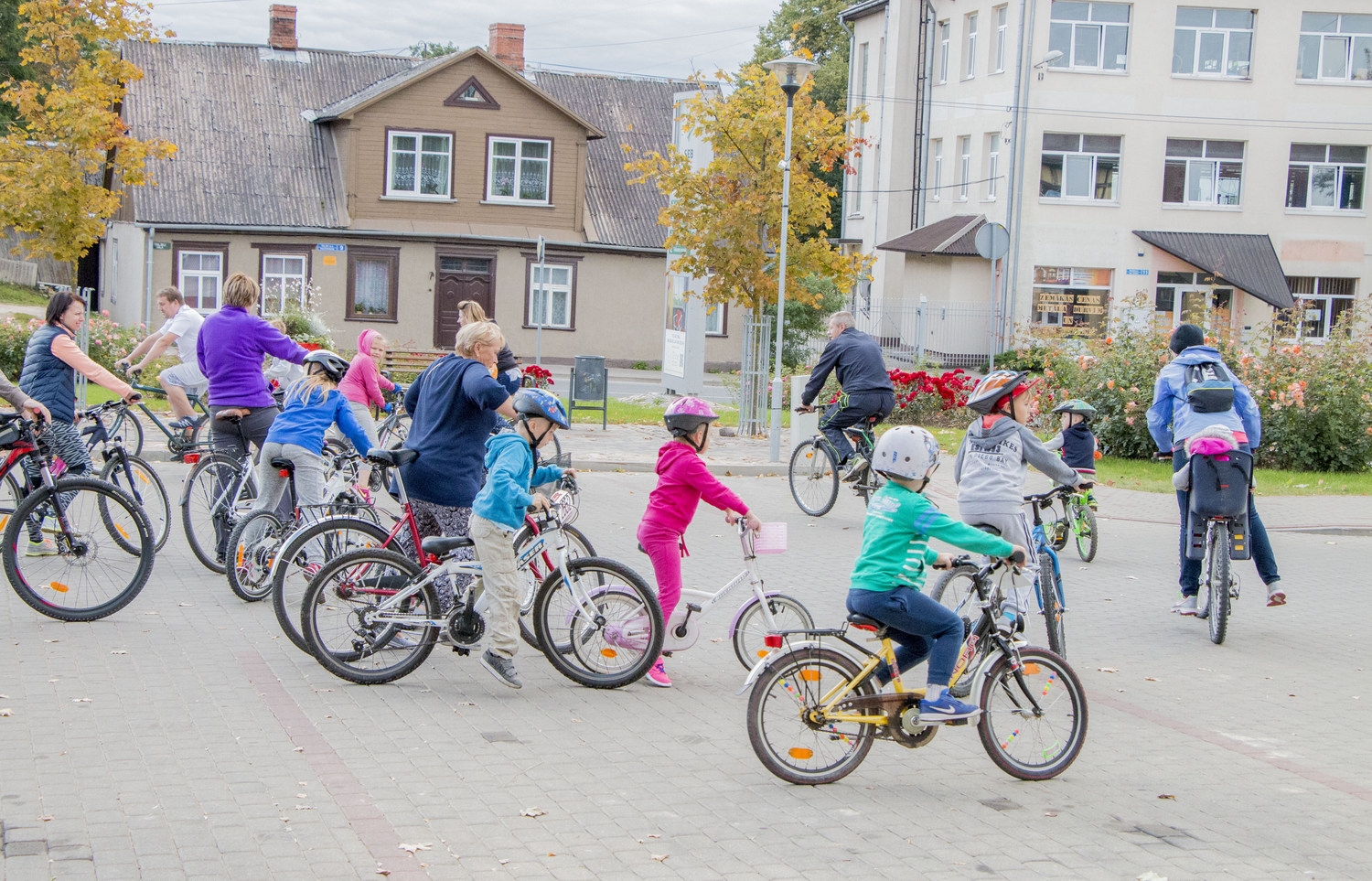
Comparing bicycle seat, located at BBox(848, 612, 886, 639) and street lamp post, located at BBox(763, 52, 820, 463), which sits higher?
street lamp post, located at BBox(763, 52, 820, 463)

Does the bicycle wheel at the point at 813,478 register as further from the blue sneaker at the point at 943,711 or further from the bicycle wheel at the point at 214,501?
the blue sneaker at the point at 943,711

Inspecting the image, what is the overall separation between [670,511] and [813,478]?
677 centimetres

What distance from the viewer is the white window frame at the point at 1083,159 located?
3806 centimetres

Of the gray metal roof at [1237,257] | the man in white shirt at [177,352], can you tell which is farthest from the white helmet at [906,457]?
the gray metal roof at [1237,257]

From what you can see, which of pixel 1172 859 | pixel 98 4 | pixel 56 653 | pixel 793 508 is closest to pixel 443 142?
pixel 98 4

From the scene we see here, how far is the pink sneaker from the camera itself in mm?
7473

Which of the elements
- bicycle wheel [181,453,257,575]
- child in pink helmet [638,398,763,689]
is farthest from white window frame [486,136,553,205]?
child in pink helmet [638,398,763,689]

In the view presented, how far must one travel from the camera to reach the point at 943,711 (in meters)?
5.86

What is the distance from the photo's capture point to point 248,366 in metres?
9.75

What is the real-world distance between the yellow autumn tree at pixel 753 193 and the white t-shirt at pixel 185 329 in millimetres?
9683

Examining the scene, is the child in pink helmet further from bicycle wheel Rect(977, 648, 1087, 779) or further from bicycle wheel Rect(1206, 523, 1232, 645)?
bicycle wheel Rect(1206, 523, 1232, 645)

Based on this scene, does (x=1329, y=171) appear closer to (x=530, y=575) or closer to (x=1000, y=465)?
(x=1000, y=465)

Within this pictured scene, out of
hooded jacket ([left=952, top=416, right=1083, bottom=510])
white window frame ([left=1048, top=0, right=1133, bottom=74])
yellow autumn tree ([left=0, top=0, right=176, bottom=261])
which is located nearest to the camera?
hooded jacket ([left=952, top=416, right=1083, bottom=510])

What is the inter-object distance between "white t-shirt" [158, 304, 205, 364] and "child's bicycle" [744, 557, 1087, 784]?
9.49 meters
